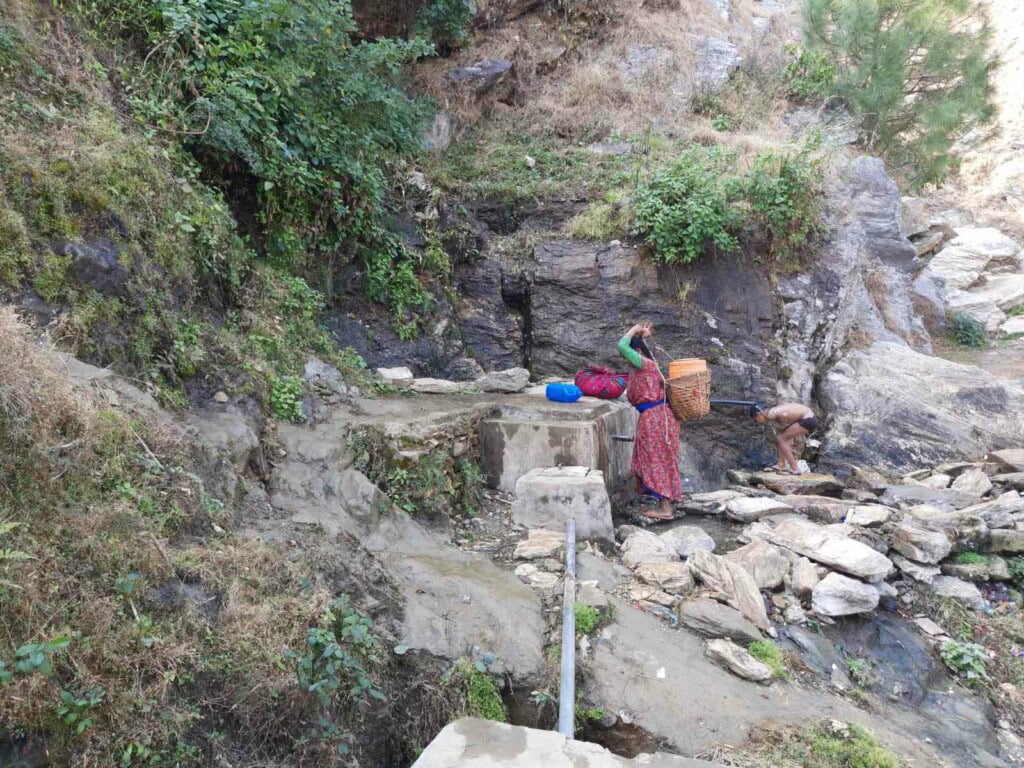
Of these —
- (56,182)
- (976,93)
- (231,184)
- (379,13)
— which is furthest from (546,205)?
(976,93)

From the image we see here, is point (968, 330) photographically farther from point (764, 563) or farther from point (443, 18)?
point (443, 18)

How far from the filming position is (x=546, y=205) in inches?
384

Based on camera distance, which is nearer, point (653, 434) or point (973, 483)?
point (653, 434)

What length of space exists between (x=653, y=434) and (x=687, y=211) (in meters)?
3.64

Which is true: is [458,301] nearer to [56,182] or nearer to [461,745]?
[56,182]

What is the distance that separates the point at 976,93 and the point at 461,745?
50.9ft

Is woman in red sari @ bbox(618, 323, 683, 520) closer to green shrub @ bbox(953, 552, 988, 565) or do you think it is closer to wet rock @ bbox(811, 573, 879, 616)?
wet rock @ bbox(811, 573, 879, 616)

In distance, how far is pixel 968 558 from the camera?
5.90 meters

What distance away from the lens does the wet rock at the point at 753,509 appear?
6.46 m

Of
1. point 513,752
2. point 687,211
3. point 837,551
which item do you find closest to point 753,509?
point 837,551

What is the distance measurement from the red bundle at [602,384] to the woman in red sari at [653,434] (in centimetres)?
51

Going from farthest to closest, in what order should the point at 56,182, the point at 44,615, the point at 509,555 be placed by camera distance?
the point at 509,555
the point at 56,182
the point at 44,615

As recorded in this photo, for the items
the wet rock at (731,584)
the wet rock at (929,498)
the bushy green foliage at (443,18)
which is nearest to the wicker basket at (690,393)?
the wet rock at (731,584)

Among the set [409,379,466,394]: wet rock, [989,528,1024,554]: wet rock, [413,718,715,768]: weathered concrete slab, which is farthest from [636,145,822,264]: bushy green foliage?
[413,718,715,768]: weathered concrete slab
